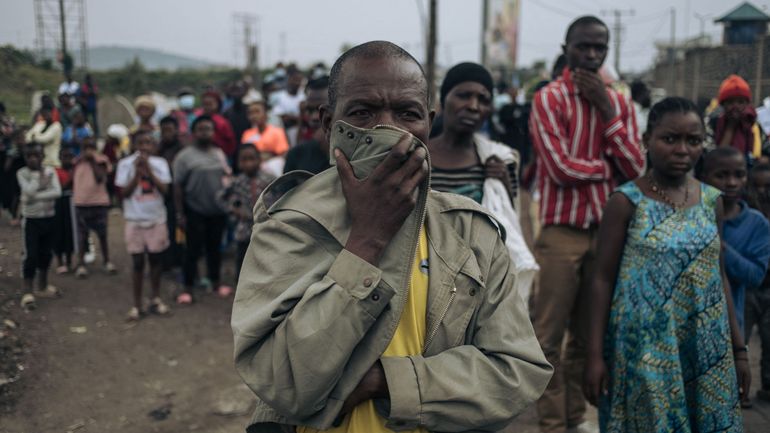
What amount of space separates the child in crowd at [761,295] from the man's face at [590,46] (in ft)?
6.08

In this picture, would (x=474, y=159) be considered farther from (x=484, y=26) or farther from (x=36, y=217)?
(x=484, y=26)

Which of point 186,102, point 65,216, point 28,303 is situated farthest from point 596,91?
point 186,102

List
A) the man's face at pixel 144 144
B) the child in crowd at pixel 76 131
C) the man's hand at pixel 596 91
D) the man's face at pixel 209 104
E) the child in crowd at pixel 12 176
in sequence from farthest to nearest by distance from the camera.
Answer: the child in crowd at pixel 76 131 → the child in crowd at pixel 12 176 → the man's face at pixel 209 104 → the man's face at pixel 144 144 → the man's hand at pixel 596 91

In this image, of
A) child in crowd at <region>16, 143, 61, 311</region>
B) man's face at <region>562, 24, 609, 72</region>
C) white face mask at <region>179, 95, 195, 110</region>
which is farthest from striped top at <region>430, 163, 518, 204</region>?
white face mask at <region>179, 95, 195, 110</region>

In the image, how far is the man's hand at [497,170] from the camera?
3387 millimetres

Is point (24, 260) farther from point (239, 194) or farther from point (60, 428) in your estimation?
point (60, 428)

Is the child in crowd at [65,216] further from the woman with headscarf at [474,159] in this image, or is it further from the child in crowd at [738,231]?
the child in crowd at [738,231]

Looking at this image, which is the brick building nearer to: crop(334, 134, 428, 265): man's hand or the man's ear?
the man's ear

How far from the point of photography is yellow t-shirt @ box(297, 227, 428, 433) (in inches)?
58.4

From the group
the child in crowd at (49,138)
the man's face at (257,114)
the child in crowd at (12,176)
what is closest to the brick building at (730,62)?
the man's face at (257,114)

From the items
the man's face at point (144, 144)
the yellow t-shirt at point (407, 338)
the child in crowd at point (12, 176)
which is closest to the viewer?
the yellow t-shirt at point (407, 338)

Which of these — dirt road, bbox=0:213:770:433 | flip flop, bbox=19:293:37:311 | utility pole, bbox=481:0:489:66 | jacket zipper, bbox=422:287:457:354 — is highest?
utility pole, bbox=481:0:489:66

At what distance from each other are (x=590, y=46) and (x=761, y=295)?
2353 mm

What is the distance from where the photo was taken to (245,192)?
6.57 meters
